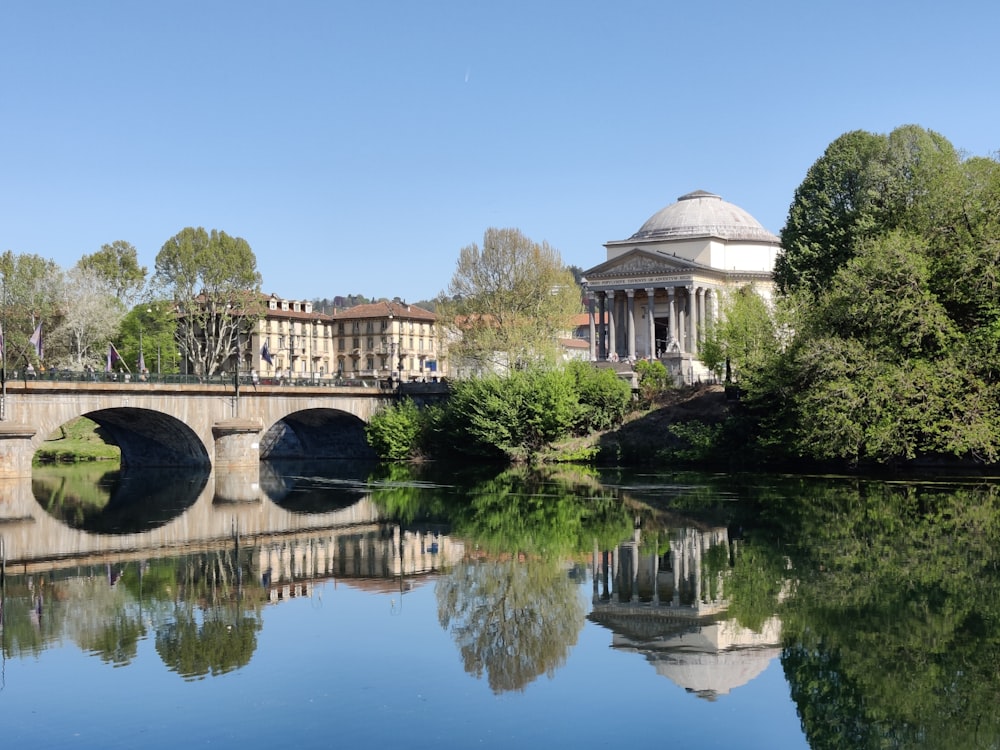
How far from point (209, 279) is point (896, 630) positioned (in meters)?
70.6

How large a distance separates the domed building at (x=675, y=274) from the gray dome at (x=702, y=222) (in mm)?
90

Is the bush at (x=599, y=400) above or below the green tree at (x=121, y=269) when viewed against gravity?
below

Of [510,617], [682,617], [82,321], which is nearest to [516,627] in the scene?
[510,617]

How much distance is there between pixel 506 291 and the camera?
83875 mm

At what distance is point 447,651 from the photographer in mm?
21875

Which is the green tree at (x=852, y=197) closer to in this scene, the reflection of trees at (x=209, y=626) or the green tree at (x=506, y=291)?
the green tree at (x=506, y=291)

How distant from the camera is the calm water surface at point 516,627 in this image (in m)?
17.3

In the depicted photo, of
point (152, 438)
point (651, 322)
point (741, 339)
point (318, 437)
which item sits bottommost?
point (152, 438)

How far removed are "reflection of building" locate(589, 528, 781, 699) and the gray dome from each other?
74.6m

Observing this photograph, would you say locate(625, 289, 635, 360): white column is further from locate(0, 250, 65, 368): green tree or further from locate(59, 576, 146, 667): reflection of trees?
locate(59, 576, 146, 667): reflection of trees

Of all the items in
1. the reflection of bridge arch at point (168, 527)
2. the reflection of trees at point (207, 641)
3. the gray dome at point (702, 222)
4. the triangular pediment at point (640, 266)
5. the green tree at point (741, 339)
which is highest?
the gray dome at point (702, 222)

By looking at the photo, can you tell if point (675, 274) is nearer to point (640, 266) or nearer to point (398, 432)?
point (640, 266)

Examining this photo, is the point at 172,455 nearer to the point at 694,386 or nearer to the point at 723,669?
the point at 694,386

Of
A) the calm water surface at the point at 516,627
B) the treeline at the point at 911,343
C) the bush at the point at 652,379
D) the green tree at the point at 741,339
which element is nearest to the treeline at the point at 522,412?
the bush at the point at 652,379
